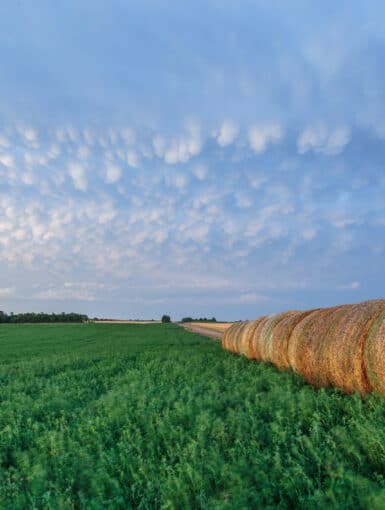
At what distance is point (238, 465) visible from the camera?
3689mm

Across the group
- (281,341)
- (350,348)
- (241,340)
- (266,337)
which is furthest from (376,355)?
(241,340)

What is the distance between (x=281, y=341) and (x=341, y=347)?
3164 mm

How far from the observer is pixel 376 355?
5.81m

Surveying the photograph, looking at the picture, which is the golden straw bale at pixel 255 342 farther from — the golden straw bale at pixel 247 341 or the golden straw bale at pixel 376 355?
the golden straw bale at pixel 376 355

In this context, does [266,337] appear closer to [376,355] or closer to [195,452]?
[376,355]

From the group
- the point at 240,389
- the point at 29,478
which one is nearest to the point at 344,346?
the point at 240,389

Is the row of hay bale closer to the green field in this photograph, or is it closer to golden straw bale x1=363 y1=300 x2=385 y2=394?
golden straw bale x1=363 y1=300 x2=385 y2=394

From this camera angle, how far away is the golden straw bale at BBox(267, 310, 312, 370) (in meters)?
9.53

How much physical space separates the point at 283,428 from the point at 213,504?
5.82 ft

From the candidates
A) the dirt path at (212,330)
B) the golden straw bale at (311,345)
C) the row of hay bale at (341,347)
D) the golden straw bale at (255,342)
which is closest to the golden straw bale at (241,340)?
the golden straw bale at (255,342)

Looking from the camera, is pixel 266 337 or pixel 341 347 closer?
pixel 341 347

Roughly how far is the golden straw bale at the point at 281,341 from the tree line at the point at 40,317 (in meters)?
105

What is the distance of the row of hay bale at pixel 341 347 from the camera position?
597 cm

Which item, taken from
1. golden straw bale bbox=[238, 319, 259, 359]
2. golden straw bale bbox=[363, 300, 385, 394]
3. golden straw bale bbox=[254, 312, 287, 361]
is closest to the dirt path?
golden straw bale bbox=[238, 319, 259, 359]
